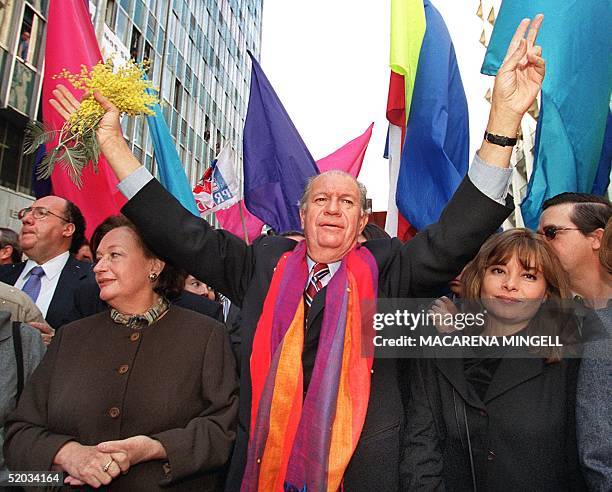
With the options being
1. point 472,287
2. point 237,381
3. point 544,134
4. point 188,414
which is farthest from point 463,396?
point 544,134

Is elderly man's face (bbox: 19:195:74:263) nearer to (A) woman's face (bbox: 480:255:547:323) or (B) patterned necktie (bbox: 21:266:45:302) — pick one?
(B) patterned necktie (bbox: 21:266:45:302)

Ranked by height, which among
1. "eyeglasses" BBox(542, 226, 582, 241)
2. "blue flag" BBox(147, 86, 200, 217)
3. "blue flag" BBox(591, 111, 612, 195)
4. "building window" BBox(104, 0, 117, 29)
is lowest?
"eyeglasses" BBox(542, 226, 582, 241)

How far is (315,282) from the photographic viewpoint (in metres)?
2.26

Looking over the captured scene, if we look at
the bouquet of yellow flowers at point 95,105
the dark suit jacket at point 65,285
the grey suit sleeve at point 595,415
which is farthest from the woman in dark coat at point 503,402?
the dark suit jacket at point 65,285

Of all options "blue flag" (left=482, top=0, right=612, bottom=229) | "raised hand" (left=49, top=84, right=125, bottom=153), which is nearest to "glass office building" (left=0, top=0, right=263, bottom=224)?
"raised hand" (left=49, top=84, right=125, bottom=153)

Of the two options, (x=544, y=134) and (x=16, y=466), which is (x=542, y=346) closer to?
(x=16, y=466)

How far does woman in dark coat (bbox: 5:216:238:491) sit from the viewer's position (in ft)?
6.68

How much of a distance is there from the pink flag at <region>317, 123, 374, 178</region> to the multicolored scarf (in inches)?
167

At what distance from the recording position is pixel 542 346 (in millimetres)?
2078

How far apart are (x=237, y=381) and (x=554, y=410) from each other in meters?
1.25

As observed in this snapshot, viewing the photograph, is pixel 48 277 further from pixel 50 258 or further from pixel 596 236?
pixel 596 236

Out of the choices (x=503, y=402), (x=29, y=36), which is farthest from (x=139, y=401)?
(x=29, y=36)

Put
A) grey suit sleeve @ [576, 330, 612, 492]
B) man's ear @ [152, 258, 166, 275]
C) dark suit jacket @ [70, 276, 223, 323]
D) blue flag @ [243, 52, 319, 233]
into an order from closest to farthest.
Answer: grey suit sleeve @ [576, 330, 612, 492]
man's ear @ [152, 258, 166, 275]
dark suit jacket @ [70, 276, 223, 323]
blue flag @ [243, 52, 319, 233]

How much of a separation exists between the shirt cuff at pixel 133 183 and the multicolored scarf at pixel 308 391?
693 millimetres
